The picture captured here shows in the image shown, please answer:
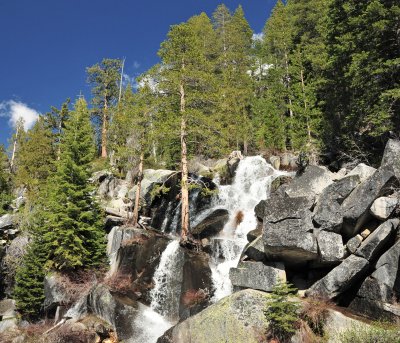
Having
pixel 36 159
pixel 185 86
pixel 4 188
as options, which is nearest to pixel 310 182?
pixel 185 86

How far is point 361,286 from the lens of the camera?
14.0 metres

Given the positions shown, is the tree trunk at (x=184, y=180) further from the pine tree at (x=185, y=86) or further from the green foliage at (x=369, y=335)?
the green foliage at (x=369, y=335)

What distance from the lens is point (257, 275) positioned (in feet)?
50.1

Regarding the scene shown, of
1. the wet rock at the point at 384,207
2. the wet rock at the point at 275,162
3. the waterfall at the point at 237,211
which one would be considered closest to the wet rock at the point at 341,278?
the wet rock at the point at 384,207

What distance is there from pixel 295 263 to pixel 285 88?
1046 inches

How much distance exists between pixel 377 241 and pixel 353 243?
962 mm

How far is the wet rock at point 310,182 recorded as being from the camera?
1717 centimetres

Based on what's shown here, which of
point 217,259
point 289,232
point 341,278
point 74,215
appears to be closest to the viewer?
point 341,278

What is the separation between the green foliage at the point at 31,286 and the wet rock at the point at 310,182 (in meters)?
15.4

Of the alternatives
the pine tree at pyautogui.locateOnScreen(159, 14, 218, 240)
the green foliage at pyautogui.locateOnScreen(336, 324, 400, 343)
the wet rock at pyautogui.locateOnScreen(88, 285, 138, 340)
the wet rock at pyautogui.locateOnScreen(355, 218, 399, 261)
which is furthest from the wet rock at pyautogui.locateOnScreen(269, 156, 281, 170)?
the green foliage at pyautogui.locateOnScreen(336, 324, 400, 343)

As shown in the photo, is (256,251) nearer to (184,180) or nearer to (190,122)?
(184,180)

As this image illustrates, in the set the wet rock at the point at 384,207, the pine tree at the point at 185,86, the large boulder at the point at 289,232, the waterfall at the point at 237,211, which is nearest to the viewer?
the wet rock at the point at 384,207

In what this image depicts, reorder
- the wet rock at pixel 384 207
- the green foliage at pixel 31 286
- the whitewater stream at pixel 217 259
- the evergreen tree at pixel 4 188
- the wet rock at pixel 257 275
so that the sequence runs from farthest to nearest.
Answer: the evergreen tree at pixel 4 188 < the green foliage at pixel 31 286 < the whitewater stream at pixel 217 259 < the wet rock at pixel 257 275 < the wet rock at pixel 384 207

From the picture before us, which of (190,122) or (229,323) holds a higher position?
(190,122)
